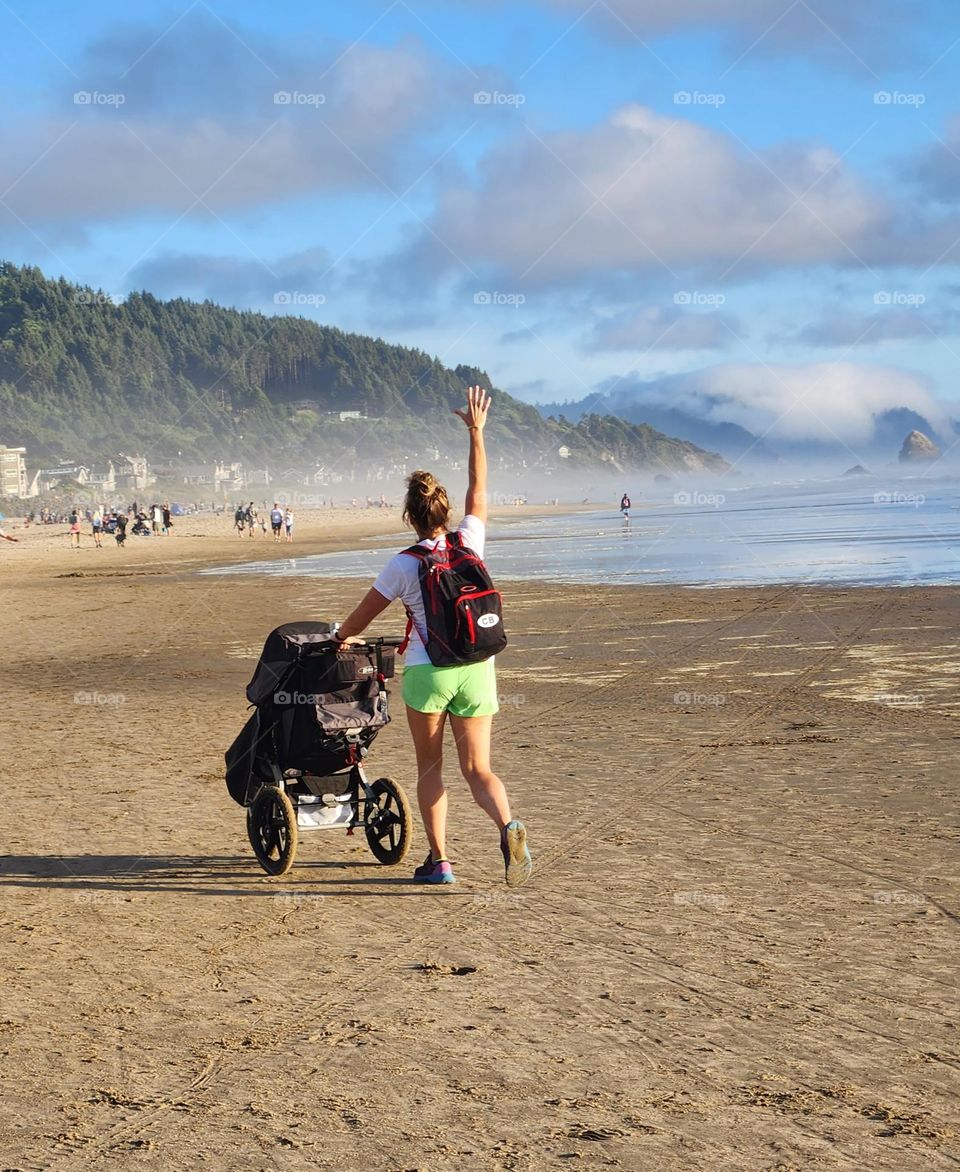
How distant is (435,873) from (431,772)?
1.70 ft

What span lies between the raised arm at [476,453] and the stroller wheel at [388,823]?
155 cm

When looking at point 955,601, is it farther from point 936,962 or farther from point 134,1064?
point 134,1064

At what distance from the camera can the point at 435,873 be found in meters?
6.64

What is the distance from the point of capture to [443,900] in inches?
252

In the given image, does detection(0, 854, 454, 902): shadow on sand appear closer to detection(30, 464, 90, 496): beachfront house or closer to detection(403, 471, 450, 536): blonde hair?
detection(403, 471, 450, 536): blonde hair

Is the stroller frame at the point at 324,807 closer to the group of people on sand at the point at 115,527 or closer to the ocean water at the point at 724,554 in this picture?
the ocean water at the point at 724,554

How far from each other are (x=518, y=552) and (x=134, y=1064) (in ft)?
122

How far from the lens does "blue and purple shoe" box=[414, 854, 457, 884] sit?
663 cm

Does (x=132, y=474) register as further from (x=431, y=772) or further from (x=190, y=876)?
(x=431, y=772)

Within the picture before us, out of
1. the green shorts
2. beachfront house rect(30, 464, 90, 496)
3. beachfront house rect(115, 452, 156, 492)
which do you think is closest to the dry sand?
the green shorts

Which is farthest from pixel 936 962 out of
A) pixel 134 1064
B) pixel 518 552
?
pixel 518 552

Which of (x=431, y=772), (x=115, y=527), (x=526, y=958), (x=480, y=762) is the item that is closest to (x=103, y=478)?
(x=115, y=527)

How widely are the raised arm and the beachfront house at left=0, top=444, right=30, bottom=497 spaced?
156 meters

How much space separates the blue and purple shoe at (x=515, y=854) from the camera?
6.25 meters
